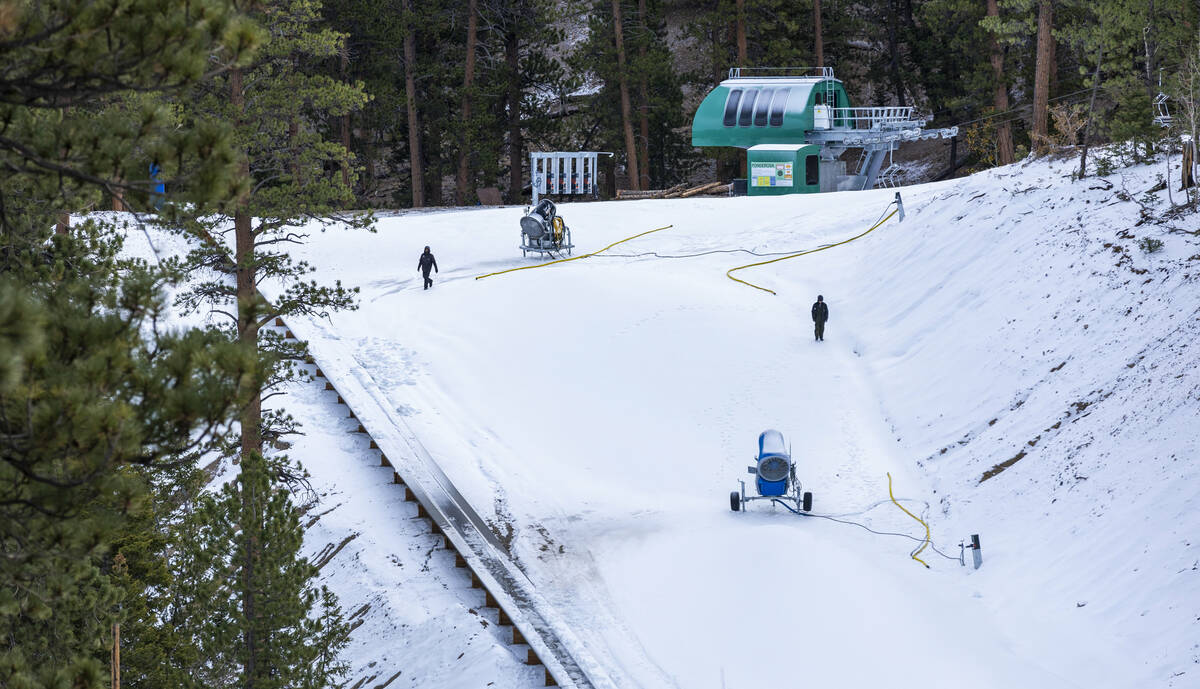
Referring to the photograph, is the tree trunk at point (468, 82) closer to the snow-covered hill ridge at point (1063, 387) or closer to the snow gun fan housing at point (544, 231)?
the snow gun fan housing at point (544, 231)

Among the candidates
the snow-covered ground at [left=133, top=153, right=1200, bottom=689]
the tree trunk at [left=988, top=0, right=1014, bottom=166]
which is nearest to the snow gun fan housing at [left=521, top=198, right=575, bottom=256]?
the snow-covered ground at [left=133, top=153, right=1200, bottom=689]

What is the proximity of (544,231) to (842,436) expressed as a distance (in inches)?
456

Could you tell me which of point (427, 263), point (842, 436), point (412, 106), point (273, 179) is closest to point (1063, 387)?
point (842, 436)

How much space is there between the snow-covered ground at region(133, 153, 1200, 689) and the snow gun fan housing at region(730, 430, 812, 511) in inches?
12.5

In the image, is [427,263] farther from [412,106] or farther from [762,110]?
[412,106]

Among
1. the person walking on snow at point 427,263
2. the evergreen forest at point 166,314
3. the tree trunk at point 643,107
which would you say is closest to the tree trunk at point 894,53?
the tree trunk at point 643,107

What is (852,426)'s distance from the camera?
20000 mm

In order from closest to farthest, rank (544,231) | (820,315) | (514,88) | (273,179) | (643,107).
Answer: (273,179)
(820,315)
(544,231)
(643,107)
(514,88)

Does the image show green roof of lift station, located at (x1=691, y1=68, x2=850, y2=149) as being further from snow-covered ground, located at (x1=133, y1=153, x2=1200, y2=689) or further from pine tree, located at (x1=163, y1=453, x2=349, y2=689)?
pine tree, located at (x1=163, y1=453, x2=349, y2=689)

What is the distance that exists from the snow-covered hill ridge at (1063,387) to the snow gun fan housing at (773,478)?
2146 millimetres

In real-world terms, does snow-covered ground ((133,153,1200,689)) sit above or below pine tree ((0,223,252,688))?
below

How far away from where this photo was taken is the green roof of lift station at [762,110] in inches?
1549

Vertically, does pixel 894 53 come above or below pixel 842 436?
above

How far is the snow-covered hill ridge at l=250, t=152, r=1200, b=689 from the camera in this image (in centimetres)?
1312
